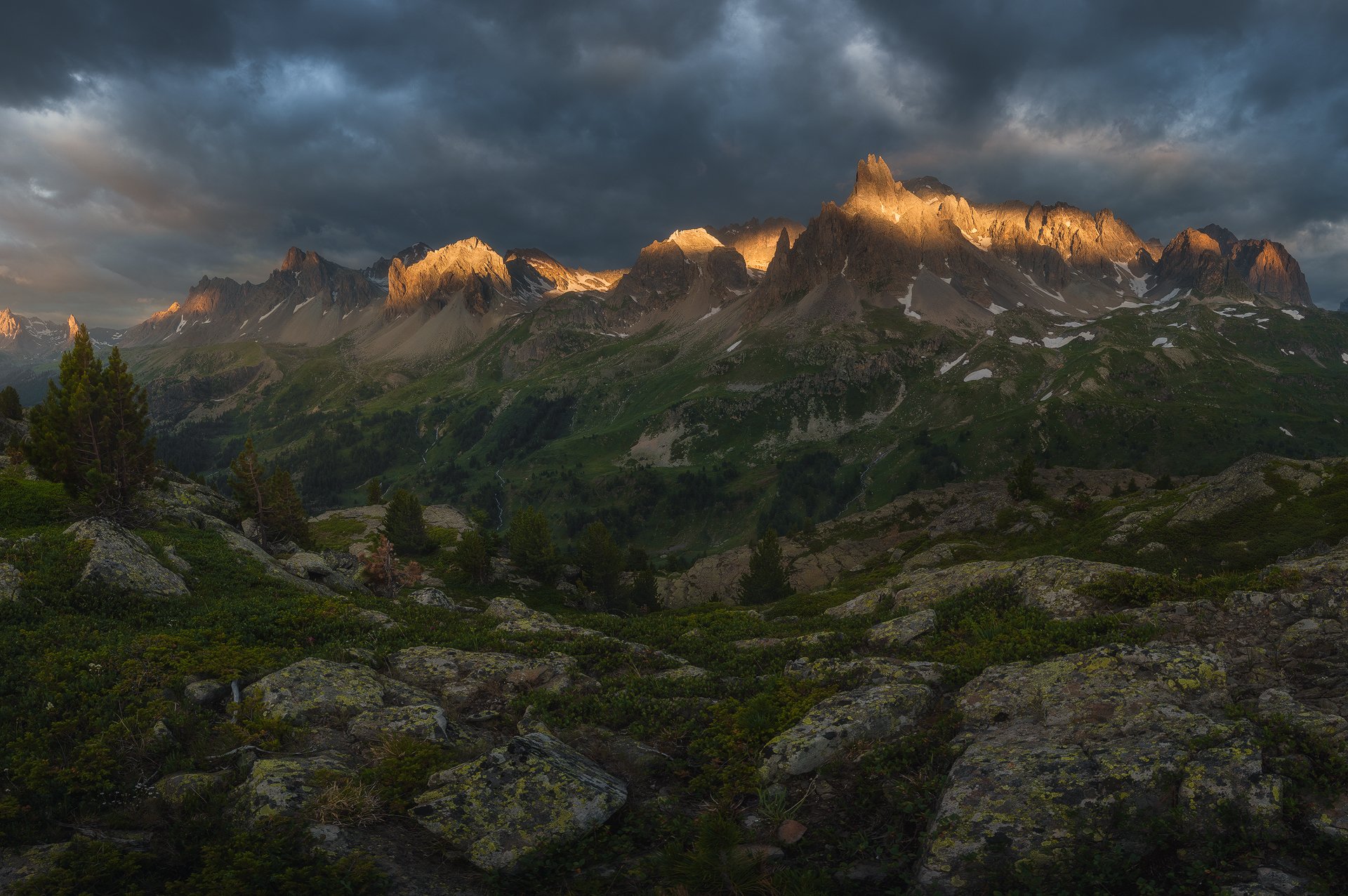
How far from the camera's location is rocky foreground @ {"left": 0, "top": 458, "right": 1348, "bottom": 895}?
957 cm

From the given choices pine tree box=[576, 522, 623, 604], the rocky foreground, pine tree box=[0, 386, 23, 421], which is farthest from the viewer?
pine tree box=[576, 522, 623, 604]

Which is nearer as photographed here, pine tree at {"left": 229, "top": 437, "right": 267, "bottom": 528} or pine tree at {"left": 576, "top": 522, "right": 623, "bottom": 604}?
pine tree at {"left": 229, "top": 437, "right": 267, "bottom": 528}

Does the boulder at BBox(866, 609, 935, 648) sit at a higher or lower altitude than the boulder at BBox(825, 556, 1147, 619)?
lower

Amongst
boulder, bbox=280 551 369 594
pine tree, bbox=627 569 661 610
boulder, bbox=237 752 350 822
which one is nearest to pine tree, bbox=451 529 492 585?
pine tree, bbox=627 569 661 610

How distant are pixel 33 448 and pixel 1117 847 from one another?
48.5m

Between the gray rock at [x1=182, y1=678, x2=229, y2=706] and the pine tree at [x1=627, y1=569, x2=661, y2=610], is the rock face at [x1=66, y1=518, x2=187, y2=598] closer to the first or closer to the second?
the gray rock at [x1=182, y1=678, x2=229, y2=706]

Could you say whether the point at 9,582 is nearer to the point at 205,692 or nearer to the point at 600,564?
the point at 205,692

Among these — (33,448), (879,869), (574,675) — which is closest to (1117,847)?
(879,869)

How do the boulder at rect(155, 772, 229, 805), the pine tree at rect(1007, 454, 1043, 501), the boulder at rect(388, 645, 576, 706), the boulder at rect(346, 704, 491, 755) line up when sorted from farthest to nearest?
the pine tree at rect(1007, 454, 1043, 501)
the boulder at rect(388, 645, 576, 706)
the boulder at rect(346, 704, 491, 755)
the boulder at rect(155, 772, 229, 805)

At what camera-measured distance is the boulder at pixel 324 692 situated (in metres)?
14.8

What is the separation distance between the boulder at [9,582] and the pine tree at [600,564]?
58.9 m

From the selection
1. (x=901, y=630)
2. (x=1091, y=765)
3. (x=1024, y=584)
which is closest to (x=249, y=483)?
(x=901, y=630)

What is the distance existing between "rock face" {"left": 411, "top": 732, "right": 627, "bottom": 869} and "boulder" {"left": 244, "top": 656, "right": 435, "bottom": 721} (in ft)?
16.5

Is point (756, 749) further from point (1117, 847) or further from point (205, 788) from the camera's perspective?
point (205, 788)
